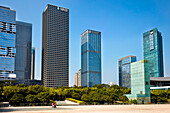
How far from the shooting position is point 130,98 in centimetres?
8706

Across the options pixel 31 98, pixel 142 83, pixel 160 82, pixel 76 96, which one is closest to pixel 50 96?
pixel 31 98

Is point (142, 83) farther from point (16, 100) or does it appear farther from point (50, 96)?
point (16, 100)

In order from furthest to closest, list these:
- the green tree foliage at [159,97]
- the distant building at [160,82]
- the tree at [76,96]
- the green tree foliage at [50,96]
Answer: the distant building at [160,82]
the tree at [76,96]
the green tree foliage at [159,97]
the green tree foliage at [50,96]

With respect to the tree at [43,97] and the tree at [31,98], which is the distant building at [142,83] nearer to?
the tree at [43,97]

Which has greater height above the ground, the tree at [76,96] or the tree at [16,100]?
the tree at [16,100]

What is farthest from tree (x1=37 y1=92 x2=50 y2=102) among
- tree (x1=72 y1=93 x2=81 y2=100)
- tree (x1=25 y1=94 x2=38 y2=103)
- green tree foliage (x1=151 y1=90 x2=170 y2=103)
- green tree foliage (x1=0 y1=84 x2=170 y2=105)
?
green tree foliage (x1=151 y1=90 x2=170 y2=103)

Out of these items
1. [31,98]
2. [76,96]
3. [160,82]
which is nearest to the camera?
[31,98]

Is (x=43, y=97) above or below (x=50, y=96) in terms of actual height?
above

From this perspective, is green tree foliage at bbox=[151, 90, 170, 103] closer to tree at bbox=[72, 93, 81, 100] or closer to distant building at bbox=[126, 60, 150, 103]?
distant building at bbox=[126, 60, 150, 103]

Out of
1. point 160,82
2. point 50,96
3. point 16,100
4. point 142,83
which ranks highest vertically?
point 142,83

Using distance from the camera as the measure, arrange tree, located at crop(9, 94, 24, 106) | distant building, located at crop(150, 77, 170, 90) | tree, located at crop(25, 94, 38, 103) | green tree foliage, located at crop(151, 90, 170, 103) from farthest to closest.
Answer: distant building, located at crop(150, 77, 170, 90) → green tree foliage, located at crop(151, 90, 170, 103) → tree, located at crop(25, 94, 38, 103) → tree, located at crop(9, 94, 24, 106)

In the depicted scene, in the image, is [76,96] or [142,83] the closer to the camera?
[142,83]

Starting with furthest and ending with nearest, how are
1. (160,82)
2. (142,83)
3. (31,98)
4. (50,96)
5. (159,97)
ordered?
1. (160,82)
2. (159,97)
3. (142,83)
4. (50,96)
5. (31,98)

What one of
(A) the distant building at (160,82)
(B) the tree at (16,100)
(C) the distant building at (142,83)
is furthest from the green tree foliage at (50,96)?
(A) the distant building at (160,82)
